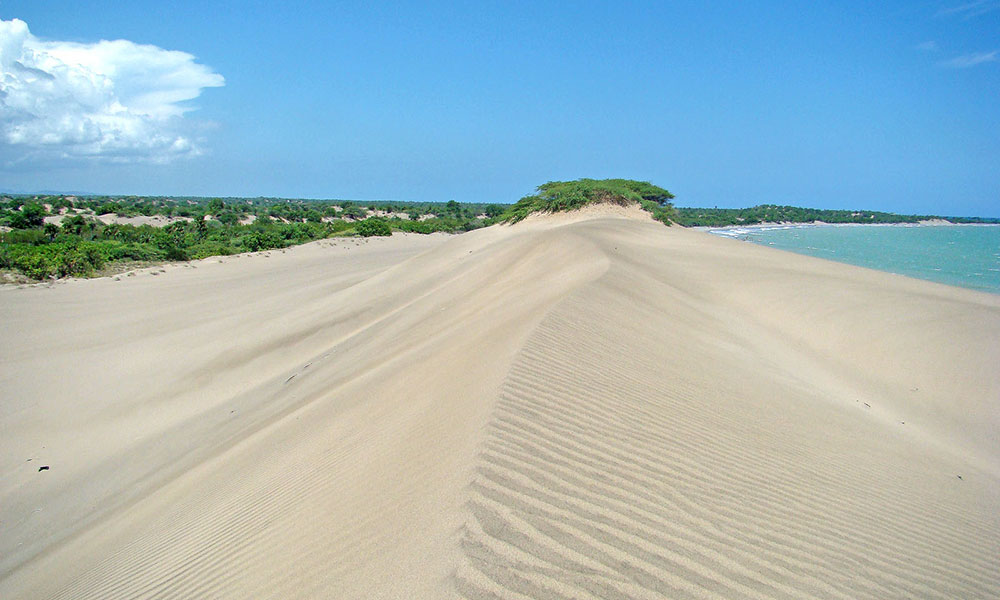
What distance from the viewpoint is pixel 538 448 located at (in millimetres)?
3406

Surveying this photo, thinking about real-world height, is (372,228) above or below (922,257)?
below

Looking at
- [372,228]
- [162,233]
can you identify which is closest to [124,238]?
[162,233]

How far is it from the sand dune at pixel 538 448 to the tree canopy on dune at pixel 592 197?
1375cm

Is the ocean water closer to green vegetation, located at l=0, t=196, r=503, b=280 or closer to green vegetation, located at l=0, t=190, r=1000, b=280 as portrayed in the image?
green vegetation, located at l=0, t=190, r=1000, b=280

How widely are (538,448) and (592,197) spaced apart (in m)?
24.1

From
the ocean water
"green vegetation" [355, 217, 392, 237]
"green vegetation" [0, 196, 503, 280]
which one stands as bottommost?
"green vegetation" [0, 196, 503, 280]

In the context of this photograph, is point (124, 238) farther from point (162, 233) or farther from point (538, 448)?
point (538, 448)

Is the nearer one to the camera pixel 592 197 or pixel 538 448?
pixel 538 448

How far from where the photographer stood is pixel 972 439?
679 centimetres

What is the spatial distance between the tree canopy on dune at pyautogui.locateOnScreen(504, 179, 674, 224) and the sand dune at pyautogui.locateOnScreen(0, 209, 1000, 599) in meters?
13.8

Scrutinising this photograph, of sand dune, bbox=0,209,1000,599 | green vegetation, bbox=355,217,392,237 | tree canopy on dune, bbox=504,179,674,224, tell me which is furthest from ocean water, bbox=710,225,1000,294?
green vegetation, bbox=355,217,392,237

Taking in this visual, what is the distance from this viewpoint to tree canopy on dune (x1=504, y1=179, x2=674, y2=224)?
1044 inches

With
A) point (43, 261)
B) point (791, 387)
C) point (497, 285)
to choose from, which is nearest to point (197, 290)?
point (43, 261)

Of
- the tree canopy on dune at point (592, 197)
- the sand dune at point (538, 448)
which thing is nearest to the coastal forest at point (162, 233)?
the tree canopy on dune at point (592, 197)
